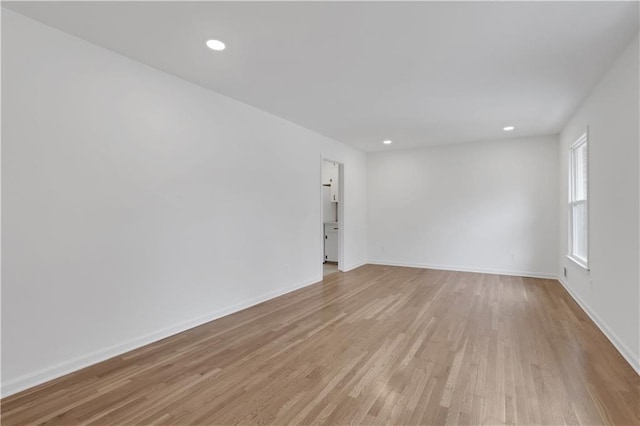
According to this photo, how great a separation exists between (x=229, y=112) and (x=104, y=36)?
55.6 inches

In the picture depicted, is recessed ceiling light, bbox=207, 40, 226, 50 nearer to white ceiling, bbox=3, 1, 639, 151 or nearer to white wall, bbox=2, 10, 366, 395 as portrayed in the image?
white ceiling, bbox=3, 1, 639, 151

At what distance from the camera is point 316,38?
7.70 ft

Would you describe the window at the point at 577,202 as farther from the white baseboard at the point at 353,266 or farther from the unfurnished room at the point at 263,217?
the white baseboard at the point at 353,266

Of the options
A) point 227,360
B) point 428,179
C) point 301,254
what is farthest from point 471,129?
point 227,360

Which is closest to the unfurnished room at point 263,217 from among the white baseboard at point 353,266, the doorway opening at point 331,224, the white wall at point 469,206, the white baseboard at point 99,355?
the white baseboard at point 99,355

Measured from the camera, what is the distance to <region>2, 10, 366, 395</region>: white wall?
6.89 feet

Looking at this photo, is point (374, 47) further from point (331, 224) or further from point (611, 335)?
point (331, 224)

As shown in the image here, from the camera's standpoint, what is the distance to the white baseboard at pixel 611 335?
7.72 feet

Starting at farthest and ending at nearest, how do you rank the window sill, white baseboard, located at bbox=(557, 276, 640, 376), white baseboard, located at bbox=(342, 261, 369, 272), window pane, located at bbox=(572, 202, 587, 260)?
white baseboard, located at bbox=(342, 261, 369, 272) → window pane, located at bbox=(572, 202, 587, 260) → the window sill → white baseboard, located at bbox=(557, 276, 640, 376)

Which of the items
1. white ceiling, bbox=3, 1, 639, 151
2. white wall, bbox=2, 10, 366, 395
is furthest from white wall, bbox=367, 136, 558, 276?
white wall, bbox=2, 10, 366, 395

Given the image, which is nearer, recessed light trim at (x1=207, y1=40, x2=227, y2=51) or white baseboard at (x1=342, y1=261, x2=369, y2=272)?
recessed light trim at (x1=207, y1=40, x2=227, y2=51)

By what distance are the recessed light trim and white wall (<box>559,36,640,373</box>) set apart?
310 cm

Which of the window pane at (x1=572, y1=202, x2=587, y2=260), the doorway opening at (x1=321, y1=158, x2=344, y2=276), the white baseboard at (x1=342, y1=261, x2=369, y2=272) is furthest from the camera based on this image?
the doorway opening at (x1=321, y1=158, x2=344, y2=276)

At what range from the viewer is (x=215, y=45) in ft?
8.11
